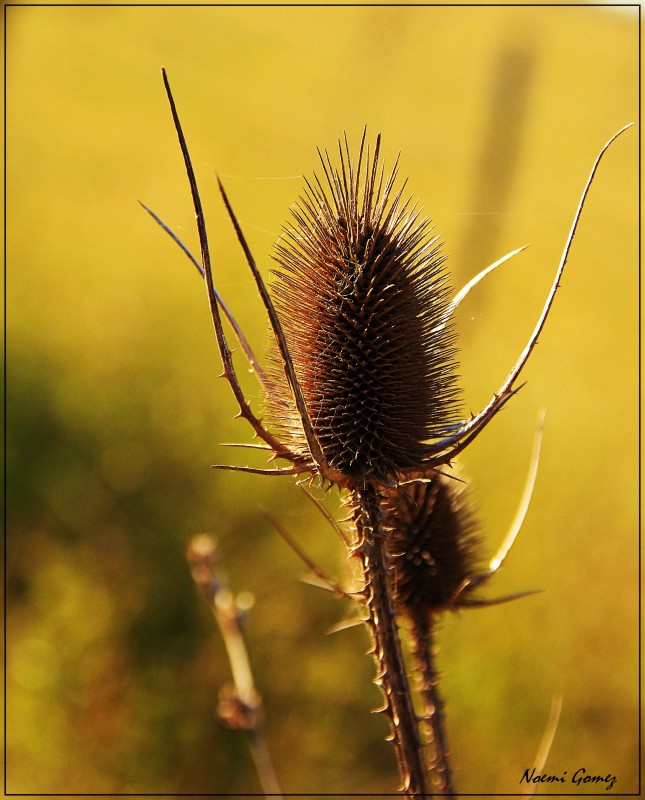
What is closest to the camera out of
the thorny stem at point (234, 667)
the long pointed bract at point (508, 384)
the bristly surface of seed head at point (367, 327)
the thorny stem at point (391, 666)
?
the long pointed bract at point (508, 384)

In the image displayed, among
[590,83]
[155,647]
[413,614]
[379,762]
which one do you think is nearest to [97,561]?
[155,647]

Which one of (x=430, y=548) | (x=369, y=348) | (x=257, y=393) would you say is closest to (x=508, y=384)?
(x=369, y=348)

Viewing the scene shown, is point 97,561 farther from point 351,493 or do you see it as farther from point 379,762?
point 351,493

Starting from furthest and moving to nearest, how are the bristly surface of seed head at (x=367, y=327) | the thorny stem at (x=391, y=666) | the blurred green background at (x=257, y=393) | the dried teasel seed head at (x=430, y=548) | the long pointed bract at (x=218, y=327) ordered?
the blurred green background at (x=257, y=393) < the dried teasel seed head at (x=430, y=548) < the bristly surface of seed head at (x=367, y=327) < the thorny stem at (x=391, y=666) < the long pointed bract at (x=218, y=327)

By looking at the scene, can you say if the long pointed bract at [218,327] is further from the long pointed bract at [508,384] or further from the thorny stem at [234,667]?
the thorny stem at [234,667]

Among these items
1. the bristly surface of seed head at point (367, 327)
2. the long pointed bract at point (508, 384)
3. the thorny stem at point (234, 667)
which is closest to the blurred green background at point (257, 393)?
the bristly surface of seed head at point (367, 327)

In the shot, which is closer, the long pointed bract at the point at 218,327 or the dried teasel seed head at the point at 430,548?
the long pointed bract at the point at 218,327

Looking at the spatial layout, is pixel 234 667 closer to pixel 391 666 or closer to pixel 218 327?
pixel 391 666
